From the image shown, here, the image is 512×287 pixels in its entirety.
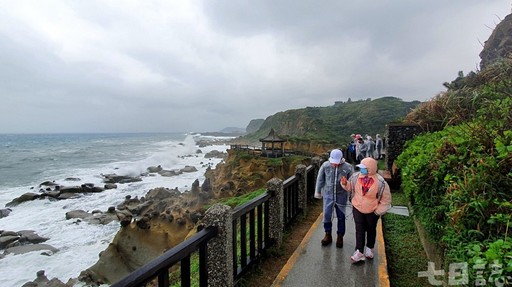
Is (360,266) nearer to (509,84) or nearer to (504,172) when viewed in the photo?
(504,172)

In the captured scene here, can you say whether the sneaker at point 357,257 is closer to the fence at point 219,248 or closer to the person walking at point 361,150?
the fence at point 219,248

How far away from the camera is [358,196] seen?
4.17 meters

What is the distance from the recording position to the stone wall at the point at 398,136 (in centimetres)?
1051

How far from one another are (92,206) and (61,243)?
8.07 metres

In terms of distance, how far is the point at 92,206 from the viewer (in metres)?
21.4

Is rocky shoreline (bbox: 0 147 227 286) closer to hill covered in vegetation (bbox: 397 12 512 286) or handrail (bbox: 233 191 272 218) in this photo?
handrail (bbox: 233 191 272 218)

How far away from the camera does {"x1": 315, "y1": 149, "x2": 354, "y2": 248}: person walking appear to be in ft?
15.9

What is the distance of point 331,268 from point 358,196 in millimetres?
1184

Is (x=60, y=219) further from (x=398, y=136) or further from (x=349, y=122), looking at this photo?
(x=349, y=122)

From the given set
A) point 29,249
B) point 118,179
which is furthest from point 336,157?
point 118,179

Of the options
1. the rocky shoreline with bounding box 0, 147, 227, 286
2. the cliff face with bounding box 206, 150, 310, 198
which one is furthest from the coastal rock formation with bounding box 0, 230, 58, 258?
the cliff face with bounding box 206, 150, 310, 198

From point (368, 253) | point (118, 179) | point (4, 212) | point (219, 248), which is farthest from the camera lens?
point (118, 179)

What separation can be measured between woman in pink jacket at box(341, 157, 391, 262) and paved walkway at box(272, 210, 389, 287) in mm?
210

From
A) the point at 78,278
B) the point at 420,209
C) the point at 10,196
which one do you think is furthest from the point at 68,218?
the point at 420,209
